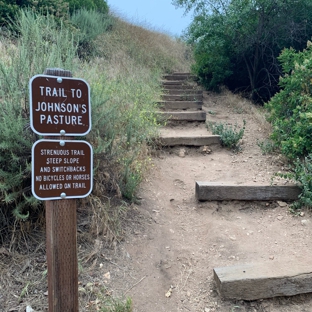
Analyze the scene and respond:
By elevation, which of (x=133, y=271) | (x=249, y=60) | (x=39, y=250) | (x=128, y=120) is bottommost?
(x=133, y=271)

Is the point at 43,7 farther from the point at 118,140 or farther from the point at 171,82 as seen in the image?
the point at 118,140

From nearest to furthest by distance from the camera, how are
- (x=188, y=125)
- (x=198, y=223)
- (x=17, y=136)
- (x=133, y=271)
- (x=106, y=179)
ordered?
(x=17, y=136), (x=133, y=271), (x=106, y=179), (x=198, y=223), (x=188, y=125)

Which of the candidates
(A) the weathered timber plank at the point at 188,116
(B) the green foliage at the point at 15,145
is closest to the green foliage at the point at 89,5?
(A) the weathered timber plank at the point at 188,116

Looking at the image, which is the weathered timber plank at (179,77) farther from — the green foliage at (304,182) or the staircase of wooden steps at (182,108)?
the green foliage at (304,182)

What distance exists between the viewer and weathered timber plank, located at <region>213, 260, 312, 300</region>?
235 cm

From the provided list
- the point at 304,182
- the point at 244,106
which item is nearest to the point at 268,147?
the point at 304,182

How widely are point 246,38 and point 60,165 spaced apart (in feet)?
23.0

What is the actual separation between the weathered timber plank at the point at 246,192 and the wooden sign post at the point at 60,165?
2072 millimetres

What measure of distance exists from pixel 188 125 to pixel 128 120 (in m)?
2.45

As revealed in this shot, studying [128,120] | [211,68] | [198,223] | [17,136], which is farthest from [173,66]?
[17,136]

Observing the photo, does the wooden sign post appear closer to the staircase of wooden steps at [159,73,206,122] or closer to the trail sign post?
the trail sign post

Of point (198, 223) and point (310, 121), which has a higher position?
point (310, 121)

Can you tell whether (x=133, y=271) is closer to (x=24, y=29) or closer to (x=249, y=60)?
(x=24, y=29)

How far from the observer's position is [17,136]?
2381 mm
